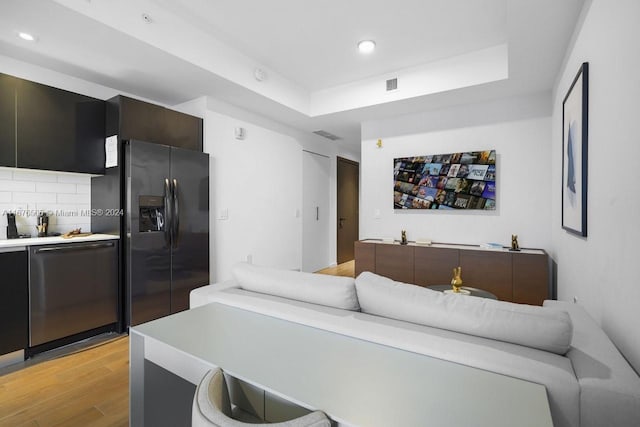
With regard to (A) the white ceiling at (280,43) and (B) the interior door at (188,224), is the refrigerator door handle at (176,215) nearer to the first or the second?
(B) the interior door at (188,224)

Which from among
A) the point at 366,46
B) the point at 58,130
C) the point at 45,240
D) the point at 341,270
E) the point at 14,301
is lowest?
the point at 341,270

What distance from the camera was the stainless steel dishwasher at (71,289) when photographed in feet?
8.25

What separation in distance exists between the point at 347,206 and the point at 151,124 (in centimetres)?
427

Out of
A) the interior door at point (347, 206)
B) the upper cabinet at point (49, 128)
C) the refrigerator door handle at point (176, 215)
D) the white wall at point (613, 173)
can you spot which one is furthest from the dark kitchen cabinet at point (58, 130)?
the interior door at point (347, 206)

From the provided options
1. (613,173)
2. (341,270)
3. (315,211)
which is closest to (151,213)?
(315,211)

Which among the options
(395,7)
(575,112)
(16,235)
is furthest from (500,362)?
(16,235)

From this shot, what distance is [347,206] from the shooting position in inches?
267

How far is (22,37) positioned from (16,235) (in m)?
1.63

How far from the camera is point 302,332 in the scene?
1303 mm

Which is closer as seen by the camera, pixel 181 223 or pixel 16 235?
pixel 16 235

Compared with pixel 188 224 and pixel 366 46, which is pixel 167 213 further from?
pixel 366 46

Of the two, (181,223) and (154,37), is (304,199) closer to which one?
(181,223)

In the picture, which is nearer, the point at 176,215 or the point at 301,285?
the point at 301,285

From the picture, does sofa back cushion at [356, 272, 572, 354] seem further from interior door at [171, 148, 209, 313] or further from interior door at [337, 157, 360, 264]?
interior door at [337, 157, 360, 264]
